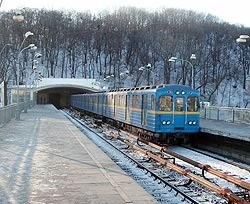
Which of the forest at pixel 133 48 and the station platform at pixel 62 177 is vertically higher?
the forest at pixel 133 48

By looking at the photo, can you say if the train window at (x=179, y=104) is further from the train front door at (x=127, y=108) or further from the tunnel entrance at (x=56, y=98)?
the tunnel entrance at (x=56, y=98)

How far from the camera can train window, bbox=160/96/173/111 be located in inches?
806

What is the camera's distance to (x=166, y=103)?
2067 cm

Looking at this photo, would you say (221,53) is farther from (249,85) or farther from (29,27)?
(29,27)

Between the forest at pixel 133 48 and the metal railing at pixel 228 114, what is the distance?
46.7m

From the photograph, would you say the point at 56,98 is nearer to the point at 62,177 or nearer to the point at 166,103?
the point at 166,103

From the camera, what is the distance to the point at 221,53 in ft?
301

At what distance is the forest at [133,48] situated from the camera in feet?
278

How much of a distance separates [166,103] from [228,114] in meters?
9.22

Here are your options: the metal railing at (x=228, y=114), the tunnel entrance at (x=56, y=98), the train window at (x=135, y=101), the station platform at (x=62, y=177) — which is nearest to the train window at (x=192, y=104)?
the train window at (x=135, y=101)

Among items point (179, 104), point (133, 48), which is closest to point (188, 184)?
point (179, 104)

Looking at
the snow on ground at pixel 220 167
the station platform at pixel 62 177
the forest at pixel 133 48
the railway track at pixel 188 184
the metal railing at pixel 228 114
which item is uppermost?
the forest at pixel 133 48

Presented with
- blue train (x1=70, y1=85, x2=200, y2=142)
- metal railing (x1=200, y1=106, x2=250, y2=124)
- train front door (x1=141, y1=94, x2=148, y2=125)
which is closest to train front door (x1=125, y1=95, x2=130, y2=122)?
blue train (x1=70, y1=85, x2=200, y2=142)

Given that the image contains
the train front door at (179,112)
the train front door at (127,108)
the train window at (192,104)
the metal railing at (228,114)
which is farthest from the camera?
the metal railing at (228,114)
